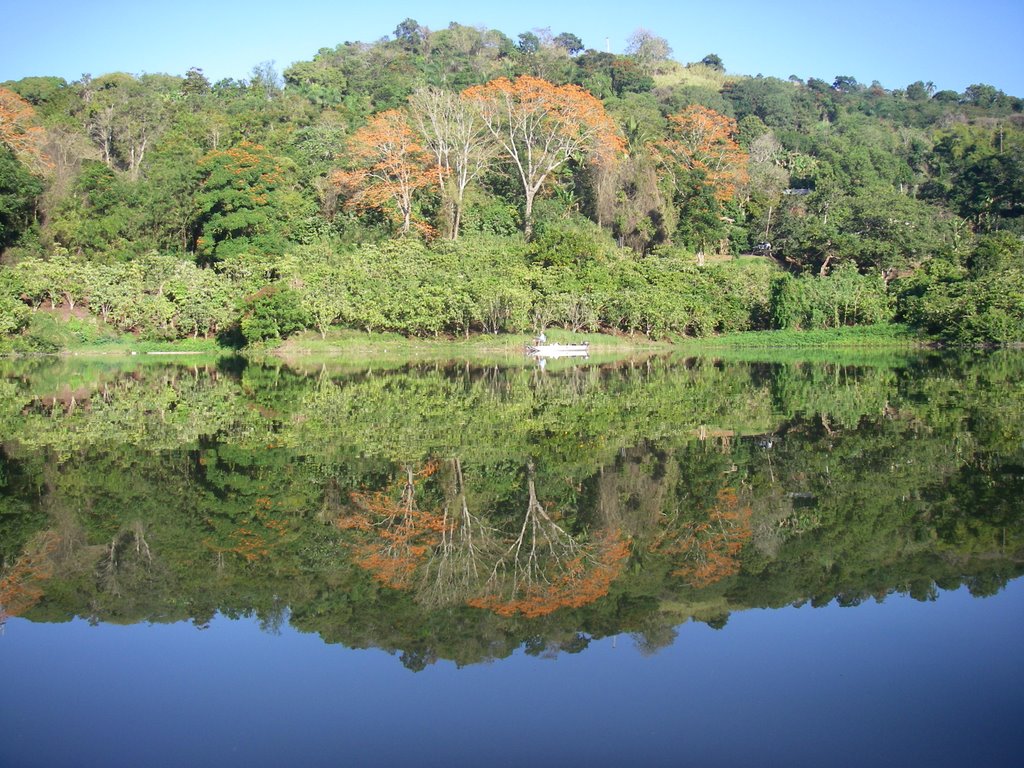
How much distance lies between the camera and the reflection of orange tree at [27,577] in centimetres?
A: 721

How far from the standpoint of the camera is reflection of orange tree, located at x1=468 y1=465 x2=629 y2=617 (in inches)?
275

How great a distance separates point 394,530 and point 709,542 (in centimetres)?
308

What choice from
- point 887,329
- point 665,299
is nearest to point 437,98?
point 665,299

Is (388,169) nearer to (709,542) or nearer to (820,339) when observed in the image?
(820,339)

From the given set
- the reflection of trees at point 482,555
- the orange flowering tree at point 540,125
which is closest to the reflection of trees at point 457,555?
the reflection of trees at point 482,555

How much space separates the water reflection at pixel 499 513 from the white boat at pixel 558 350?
1833 centimetres

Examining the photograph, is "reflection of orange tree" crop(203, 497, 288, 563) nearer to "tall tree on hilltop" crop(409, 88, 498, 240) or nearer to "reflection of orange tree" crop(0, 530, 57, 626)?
"reflection of orange tree" crop(0, 530, 57, 626)

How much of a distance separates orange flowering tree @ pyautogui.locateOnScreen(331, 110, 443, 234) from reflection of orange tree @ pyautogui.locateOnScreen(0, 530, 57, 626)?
35950 mm

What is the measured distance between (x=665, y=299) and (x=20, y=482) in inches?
1275

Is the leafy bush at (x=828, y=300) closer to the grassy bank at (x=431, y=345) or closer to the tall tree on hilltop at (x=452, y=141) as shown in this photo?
the grassy bank at (x=431, y=345)

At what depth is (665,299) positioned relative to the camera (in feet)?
133

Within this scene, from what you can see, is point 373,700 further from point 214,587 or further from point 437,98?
point 437,98

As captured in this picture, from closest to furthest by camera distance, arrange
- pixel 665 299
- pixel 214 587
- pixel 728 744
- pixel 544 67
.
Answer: pixel 728 744 < pixel 214 587 < pixel 665 299 < pixel 544 67

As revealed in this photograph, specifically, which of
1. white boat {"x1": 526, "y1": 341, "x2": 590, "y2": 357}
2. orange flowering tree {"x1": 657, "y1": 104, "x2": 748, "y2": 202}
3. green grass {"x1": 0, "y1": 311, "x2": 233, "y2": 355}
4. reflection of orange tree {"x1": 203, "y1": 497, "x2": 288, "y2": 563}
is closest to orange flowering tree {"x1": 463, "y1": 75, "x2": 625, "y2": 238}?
orange flowering tree {"x1": 657, "y1": 104, "x2": 748, "y2": 202}
